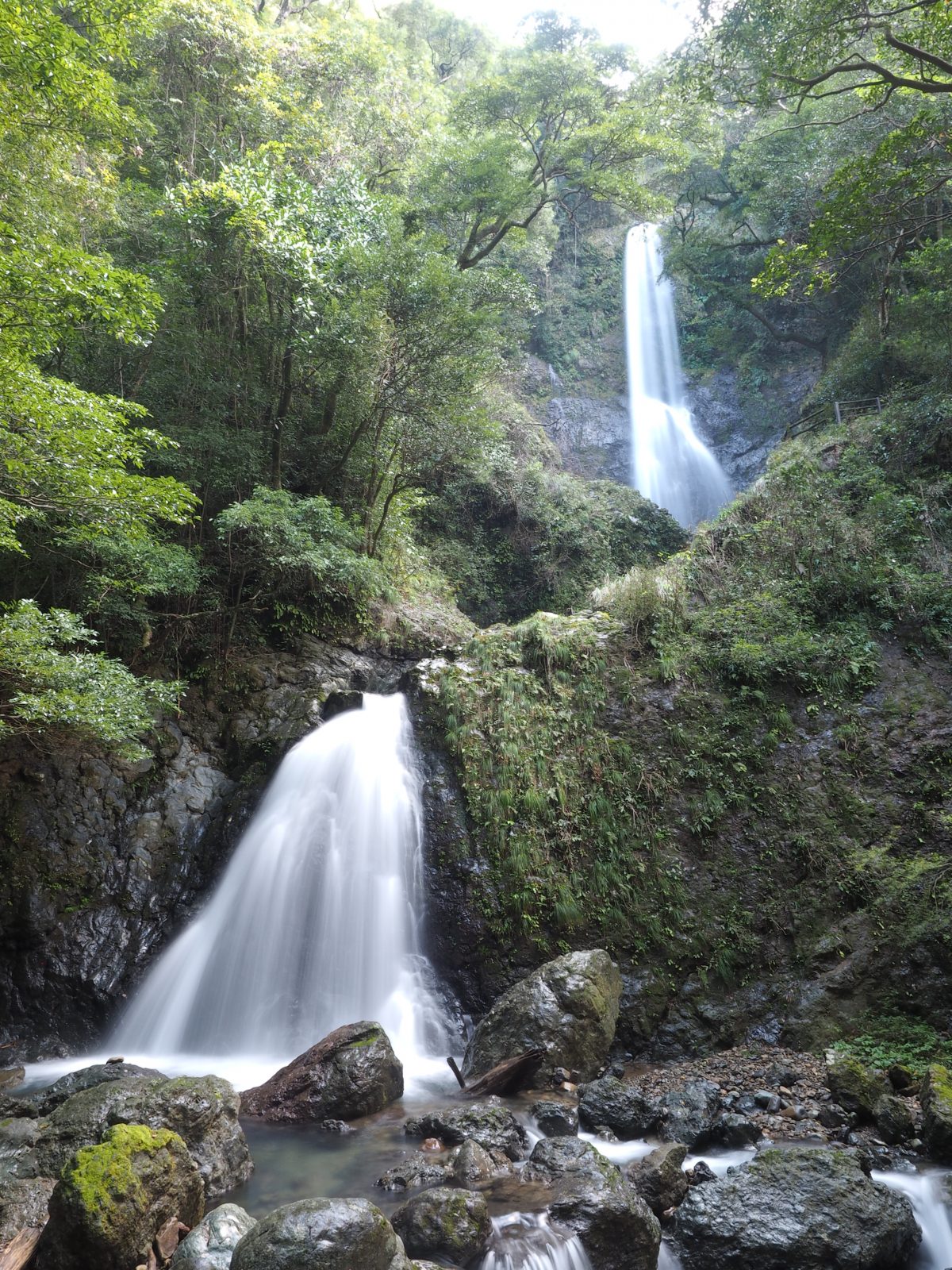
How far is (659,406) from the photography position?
2550 cm

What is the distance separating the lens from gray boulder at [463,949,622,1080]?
618cm

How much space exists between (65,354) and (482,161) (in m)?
11.1

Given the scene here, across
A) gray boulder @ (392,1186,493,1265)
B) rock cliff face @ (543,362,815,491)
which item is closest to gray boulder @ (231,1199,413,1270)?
gray boulder @ (392,1186,493,1265)

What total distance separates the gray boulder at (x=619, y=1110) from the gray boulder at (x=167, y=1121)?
255cm

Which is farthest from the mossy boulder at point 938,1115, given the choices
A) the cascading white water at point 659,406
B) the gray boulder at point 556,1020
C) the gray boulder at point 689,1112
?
the cascading white water at point 659,406

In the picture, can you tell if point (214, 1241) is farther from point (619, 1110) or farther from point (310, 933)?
point (310, 933)

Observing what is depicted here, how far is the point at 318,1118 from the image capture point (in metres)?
5.59

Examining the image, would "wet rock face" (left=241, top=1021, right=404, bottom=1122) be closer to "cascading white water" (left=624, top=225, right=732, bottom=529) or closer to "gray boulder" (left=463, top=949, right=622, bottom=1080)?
"gray boulder" (left=463, top=949, right=622, bottom=1080)

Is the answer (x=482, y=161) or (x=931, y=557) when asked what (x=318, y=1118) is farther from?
(x=482, y=161)

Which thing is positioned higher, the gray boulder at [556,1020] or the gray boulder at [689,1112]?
the gray boulder at [556,1020]

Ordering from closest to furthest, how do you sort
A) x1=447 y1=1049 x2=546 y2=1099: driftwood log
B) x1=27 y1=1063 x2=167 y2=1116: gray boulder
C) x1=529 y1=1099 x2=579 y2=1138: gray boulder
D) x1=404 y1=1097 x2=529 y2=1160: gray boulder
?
x1=404 y1=1097 x2=529 y2=1160: gray boulder, x1=529 y1=1099 x2=579 y2=1138: gray boulder, x1=27 y1=1063 x2=167 y2=1116: gray boulder, x1=447 y1=1049 x2=546 y2=1099: driftwood log

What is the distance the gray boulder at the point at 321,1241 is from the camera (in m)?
3.18

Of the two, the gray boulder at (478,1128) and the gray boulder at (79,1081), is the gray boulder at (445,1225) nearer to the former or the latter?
the gray boulder at (478,1128)

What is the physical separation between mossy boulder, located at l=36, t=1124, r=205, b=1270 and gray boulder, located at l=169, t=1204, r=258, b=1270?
8.2 inches
